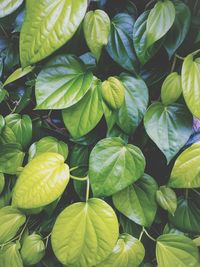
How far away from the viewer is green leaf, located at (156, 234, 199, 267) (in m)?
0.70

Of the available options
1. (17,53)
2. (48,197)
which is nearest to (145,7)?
(17,53)

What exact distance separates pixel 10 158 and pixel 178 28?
0.46 m

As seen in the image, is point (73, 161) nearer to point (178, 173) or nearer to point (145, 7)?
point (178, 173)

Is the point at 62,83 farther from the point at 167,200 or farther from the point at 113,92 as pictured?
the point at 167,200

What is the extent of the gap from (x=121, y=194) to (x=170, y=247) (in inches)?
6.0

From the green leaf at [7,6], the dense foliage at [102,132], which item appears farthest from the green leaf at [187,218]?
the green leaf at [7,6]

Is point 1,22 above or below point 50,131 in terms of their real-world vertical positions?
above

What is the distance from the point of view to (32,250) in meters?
0.73

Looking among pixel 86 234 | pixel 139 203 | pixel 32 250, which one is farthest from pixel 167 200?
pixel 32 250

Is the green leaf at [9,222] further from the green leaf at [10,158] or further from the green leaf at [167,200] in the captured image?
the green leaf at [167,200]

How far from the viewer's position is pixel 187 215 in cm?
75

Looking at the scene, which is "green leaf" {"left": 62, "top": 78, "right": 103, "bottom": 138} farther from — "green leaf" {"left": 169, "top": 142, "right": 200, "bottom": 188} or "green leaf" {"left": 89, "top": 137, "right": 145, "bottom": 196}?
"green leaf" {"left": 169, "top": 142, "right": 200, "bottom": 188}

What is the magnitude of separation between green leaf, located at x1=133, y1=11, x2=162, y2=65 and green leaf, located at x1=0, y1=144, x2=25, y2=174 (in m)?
0.34

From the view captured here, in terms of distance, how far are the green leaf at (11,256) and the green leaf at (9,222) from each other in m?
0.02
